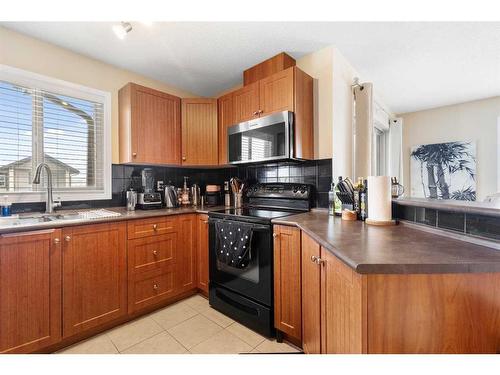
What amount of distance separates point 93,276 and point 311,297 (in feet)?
5.00

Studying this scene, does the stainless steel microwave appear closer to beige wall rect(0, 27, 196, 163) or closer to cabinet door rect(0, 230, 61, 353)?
beige wall rect(0, 27, 196, 163)

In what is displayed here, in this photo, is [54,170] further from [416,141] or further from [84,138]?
[416,141]

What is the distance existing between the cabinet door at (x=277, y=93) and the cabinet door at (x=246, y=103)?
61 mm

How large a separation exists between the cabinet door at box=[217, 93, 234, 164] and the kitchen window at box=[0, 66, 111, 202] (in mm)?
1125

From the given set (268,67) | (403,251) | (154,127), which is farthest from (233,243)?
(268,67)

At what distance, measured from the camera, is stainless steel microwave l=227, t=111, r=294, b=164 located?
1922 millimetres

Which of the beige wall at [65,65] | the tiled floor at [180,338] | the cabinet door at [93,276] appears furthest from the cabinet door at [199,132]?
the tiled floor at [180,338]

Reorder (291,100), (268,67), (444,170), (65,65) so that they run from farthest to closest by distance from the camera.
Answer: (444,170)
(268,67)
(65,65)
(291,100)

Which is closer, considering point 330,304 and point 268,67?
point 330,304

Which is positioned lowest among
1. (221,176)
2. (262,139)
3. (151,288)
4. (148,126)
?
(151,288)

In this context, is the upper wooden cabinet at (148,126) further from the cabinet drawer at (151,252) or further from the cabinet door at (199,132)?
the cabinet drawer at (151,252)

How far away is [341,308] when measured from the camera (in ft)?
3.02

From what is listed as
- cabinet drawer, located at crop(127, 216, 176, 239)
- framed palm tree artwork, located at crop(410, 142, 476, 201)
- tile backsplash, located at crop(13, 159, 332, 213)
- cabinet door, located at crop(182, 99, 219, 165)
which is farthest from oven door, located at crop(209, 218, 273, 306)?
framed palm tree artwork, located at crop(410, 142, 476, 201)

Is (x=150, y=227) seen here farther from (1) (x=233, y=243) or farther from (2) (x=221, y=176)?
(2) (x=221, y=176)
